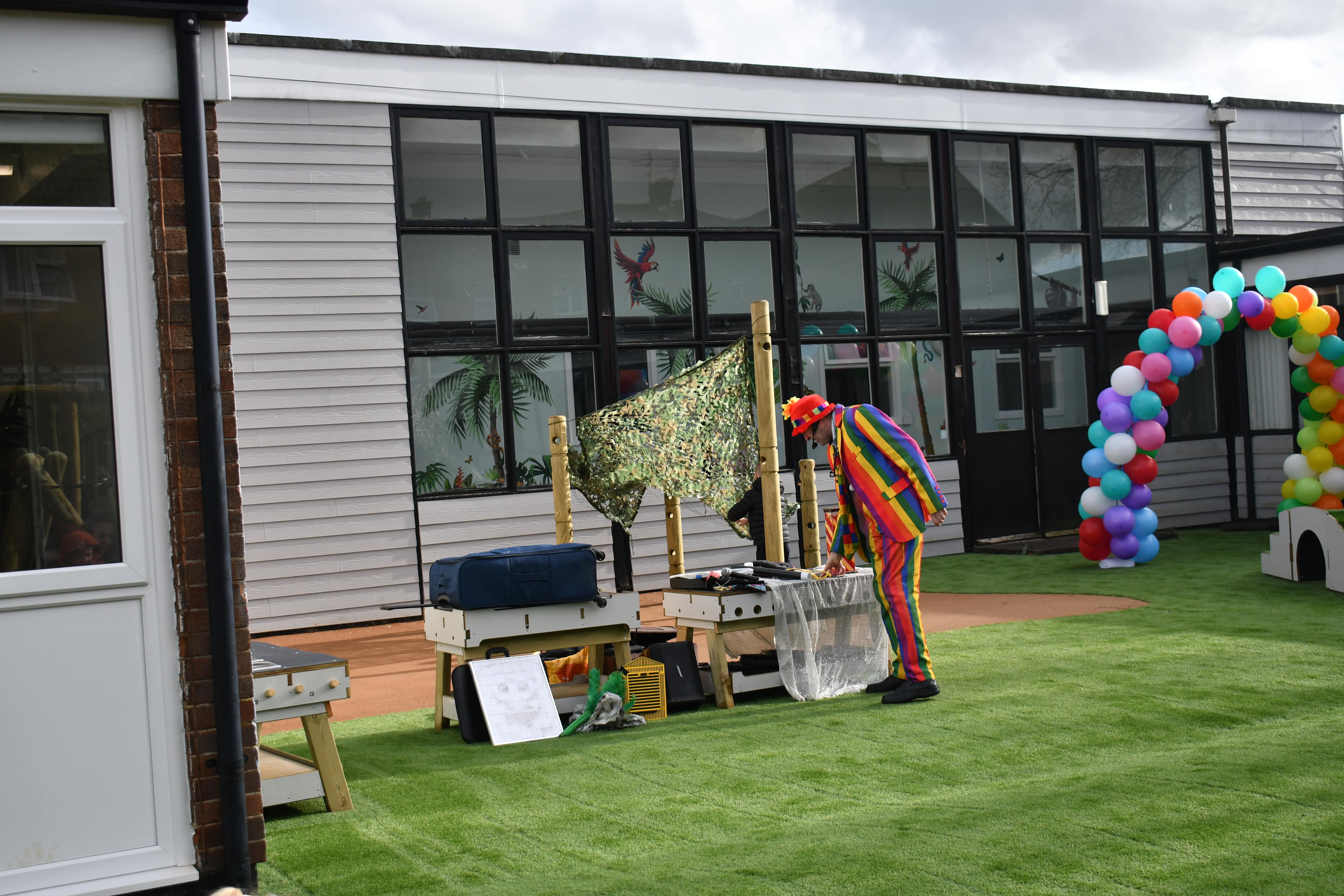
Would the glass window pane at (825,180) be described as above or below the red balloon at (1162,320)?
above

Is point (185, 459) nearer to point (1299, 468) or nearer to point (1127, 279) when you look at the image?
point (1299, 468)

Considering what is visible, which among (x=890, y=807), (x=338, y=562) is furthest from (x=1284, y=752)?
(x=338, y=562)

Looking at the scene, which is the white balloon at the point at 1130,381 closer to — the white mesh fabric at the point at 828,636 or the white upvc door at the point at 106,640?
the white mesh fabric at the point at 828,636

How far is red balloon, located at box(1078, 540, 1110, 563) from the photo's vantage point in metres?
11.2

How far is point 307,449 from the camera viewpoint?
10.3m

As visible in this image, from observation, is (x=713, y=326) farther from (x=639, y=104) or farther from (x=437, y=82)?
(x=437, y=82)

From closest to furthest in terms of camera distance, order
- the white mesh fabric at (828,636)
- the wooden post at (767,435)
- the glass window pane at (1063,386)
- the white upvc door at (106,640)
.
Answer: the white upvc door at (106,640) < the white mesh fabric at (828,636) < the wooden post at (767,435) < the glass window pane at (1063,386)

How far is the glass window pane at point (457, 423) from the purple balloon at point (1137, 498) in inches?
226

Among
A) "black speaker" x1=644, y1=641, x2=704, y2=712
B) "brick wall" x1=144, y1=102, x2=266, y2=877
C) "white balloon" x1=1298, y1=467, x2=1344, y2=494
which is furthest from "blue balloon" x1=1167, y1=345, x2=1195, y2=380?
"brick wall" x1=144, y1=102, x2=266, y2=877

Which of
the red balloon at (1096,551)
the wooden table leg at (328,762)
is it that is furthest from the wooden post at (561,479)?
the red balloon at (1096,551)

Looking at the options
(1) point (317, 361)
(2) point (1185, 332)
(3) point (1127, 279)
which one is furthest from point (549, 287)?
(3) point (1127, 279)

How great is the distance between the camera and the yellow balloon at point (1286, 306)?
11.5 m

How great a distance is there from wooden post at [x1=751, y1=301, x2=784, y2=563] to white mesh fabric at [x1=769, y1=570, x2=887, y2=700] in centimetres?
49

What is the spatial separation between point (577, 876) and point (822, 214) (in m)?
9.87
